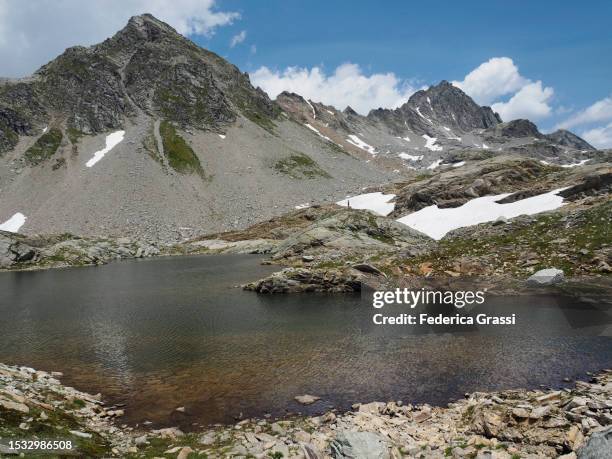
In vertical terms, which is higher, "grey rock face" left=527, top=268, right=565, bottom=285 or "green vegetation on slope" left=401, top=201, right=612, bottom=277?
"green vegetation on slope" left=401, top=201, right=612, bottom=277

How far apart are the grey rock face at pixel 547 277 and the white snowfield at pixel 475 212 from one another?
36222 mm

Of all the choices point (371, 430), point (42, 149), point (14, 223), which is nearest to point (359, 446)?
point (371, 430)

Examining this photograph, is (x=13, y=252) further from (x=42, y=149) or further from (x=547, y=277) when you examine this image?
(x=42, y=149)

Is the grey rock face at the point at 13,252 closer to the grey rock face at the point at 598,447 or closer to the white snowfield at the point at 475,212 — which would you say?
the white snowfield at the point at 475,212

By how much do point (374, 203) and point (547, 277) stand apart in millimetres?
108359

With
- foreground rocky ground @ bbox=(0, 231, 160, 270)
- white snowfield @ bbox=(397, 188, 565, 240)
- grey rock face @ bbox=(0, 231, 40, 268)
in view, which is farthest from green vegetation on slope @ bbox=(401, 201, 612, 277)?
grey rock face @ bbox=(0, 231, 40, 268)

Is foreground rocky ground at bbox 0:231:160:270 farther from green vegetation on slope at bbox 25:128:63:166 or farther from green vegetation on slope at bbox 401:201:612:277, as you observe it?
green vegetation on slope at bbox 25:128:63:166

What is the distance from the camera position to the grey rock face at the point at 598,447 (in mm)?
11188

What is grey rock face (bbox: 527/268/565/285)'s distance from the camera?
147ft

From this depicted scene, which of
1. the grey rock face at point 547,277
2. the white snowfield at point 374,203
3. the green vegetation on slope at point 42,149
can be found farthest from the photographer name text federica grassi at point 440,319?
the green vegetation on slope at point 42,149

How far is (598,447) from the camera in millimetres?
11531

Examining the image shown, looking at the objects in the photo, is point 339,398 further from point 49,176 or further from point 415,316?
point 49,176

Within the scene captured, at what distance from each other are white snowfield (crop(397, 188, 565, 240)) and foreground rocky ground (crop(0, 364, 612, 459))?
224ft

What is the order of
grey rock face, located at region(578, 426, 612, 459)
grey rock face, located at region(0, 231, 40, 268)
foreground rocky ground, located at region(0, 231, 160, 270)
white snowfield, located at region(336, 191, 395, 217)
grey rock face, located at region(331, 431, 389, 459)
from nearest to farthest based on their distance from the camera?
1. grey rock face, located at region(578, 426, 612, 459)
2. grey rock face, located at region(331, 431, 389, 459)
3. grey rock face, located at region(0, 231, 40, 268)
4. foreground rocky ground, located at region(0, 231, 160, 270)
5. white snowfield, located at region(336, 191, 395, 217)
